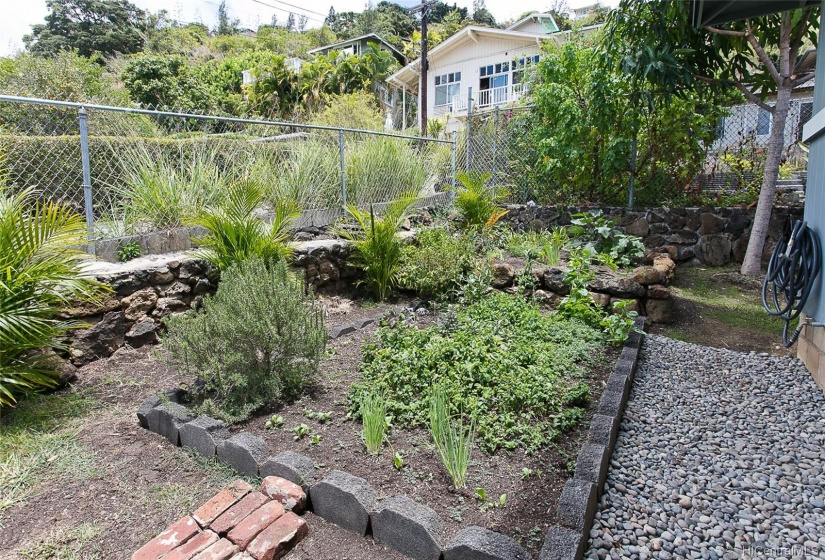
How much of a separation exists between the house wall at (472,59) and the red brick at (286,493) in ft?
74.1

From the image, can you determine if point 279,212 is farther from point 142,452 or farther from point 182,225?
point 142,452

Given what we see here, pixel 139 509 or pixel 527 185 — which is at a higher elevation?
pixel 527 185

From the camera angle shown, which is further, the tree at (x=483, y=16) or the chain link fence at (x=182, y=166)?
the tree at (x=483, y=16)

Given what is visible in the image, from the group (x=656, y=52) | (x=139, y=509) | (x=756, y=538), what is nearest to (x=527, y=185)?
(x=656, y=52)

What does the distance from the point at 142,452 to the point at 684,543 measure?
8.10 feet

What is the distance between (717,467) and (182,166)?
4.78 m

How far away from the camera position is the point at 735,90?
6.73 m

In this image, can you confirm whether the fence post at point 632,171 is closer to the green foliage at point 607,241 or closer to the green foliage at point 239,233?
the green foliage at point 607,241

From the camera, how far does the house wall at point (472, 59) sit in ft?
72.3

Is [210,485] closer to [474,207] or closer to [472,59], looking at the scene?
[474,207]

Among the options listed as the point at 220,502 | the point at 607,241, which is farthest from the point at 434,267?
the point at 220,502

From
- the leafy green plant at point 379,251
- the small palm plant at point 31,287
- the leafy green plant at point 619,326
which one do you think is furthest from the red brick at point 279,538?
the leafy green plant at point 379,251

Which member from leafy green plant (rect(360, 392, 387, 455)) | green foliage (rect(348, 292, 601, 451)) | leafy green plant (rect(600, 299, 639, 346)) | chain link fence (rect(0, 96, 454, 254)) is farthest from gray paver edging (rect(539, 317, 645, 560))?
chain link fence (rect(0, 96, 454, 254))

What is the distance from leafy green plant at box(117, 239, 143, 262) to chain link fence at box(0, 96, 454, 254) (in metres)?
0.12
